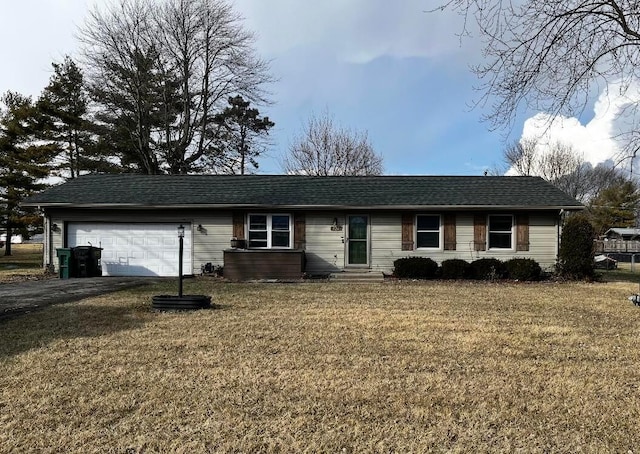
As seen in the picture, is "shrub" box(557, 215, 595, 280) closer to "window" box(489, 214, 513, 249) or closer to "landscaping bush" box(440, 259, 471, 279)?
"window" box(489, 214, 513, 249)

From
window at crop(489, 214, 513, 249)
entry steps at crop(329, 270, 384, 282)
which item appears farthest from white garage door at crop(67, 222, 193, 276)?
window at crop(489, 214, 513, 249)

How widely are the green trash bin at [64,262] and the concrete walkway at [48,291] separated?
31.8 inches

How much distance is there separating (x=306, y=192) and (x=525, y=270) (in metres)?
7.63

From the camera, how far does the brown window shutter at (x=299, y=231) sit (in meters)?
15.8

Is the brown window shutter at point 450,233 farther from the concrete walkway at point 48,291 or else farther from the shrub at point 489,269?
the concrete walkway at point 48,291

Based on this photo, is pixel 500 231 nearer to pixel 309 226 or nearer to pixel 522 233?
pixel 522 233

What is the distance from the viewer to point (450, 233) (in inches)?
615

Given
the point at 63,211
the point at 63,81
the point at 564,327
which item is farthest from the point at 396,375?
the point at 63,81

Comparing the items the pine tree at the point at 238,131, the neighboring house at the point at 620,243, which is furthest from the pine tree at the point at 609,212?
the pine tree at the point at 238,131

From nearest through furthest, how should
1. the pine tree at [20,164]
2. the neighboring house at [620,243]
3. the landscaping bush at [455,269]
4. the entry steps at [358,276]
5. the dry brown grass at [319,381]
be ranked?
the dry brown grass at [319,381] → the entry steps at [358,276] → the landscaping bush at [455,269] → the pine tree at [20,164] → the neighboring house at [620,243]

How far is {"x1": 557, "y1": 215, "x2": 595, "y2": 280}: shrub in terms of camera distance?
1425 centimetres

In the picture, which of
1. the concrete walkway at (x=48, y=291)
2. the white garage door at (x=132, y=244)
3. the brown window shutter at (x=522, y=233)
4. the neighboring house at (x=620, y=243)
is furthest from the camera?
the neighboring house at (x=620, y=243)

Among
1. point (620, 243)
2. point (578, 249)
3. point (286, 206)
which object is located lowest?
point (578, 249)

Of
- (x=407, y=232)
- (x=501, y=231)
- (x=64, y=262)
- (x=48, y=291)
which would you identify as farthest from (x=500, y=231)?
(x=64, y=262)
